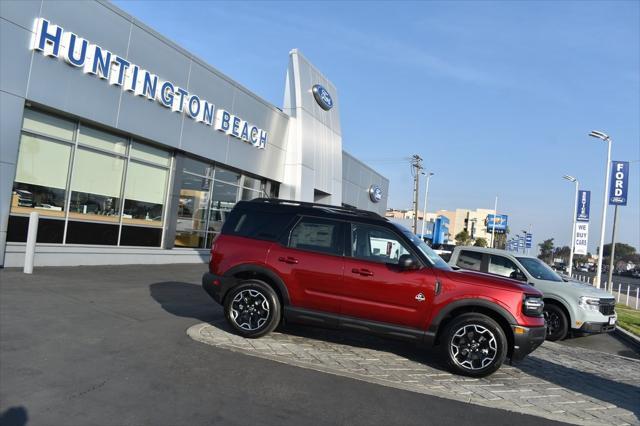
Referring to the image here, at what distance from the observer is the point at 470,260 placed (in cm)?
1116

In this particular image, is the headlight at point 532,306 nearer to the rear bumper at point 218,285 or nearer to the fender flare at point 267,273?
the fender flare at point 267,273

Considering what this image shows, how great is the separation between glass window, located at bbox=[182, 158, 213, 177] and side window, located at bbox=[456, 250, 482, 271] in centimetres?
943

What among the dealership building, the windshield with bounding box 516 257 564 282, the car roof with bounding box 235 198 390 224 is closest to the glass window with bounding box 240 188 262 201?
the dealership building

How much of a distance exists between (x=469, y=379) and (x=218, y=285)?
362 centimetres

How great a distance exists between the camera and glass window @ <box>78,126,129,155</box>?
12.0 m

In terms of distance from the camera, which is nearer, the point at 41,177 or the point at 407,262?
the point at 407,262

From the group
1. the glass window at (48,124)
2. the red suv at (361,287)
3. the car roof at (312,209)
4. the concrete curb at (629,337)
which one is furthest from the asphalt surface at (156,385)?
the concrete curb at (629,337)

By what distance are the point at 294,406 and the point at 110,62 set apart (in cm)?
1056

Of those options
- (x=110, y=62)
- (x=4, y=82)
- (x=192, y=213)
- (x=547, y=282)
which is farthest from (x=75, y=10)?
(x=547, y=282)

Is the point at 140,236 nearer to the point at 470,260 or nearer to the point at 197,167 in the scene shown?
the point at 197,167

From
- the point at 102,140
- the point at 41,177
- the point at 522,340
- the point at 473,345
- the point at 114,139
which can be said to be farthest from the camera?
the point at 114,139

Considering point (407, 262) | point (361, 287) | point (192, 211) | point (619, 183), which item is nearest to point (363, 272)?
point (361, 287)

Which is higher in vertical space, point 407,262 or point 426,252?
point 426,252

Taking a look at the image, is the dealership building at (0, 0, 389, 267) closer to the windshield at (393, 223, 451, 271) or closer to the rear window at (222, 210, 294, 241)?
the rear window at (222, 210, 294, 241)
